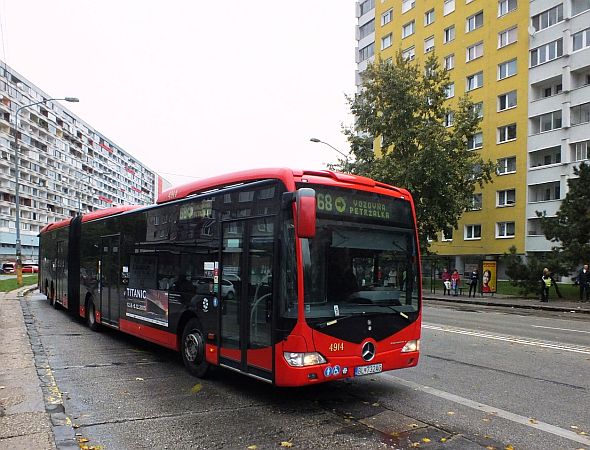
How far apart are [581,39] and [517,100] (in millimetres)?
5919

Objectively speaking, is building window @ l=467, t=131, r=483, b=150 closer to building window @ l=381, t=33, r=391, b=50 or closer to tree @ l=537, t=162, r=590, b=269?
building window @ l=381, t=33, r=391, b=50

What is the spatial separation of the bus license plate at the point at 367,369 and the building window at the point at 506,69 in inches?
1620

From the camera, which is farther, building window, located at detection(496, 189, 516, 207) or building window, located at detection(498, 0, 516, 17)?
building window, located at detection(498, 0, 516, 17)

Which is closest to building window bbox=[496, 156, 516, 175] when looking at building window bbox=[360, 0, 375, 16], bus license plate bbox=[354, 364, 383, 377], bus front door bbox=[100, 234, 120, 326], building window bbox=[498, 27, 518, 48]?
building window bbox=[498, 27, 518, 48]

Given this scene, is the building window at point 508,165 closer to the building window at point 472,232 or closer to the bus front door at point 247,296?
the building window at point 472,232

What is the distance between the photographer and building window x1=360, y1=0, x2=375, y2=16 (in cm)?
5809

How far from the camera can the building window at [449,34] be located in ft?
154

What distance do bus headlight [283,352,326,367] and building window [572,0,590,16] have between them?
4037 cm

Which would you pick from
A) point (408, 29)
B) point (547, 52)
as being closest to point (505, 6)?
point (547, 52)

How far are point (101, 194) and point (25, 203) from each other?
36064 millimetres

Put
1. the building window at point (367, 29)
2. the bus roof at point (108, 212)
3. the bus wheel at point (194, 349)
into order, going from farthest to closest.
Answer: the building window at point (367, 29) → the bus roof at point (108, 212) → the bus wheel at point (194, 349)

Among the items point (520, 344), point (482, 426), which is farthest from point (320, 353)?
point (520, 344)

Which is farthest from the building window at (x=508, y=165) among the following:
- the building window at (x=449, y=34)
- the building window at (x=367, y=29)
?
the building window at (x=367, y=29)

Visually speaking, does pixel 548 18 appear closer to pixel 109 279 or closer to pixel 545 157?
pixel 545 157
